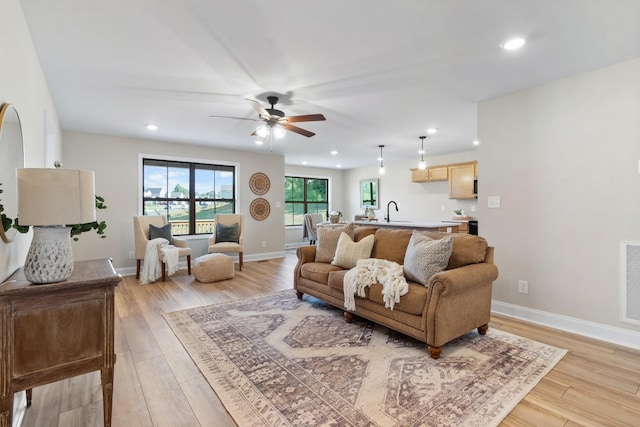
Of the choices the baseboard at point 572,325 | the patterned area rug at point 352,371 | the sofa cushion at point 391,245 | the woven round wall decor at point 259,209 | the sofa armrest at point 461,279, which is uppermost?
the woven round wall decor at point 259,209

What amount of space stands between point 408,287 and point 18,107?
2.97 m

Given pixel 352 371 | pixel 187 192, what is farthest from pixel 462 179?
pixel 187 192

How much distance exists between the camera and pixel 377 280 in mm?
2779

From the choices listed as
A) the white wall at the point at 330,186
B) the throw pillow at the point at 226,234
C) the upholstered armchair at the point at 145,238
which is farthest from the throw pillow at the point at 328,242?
the white wall at the point at 330,186

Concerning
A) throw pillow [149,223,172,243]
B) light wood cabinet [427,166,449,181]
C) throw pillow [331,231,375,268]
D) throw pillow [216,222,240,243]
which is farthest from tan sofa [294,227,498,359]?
light wood cabinet [427,166,449,181]

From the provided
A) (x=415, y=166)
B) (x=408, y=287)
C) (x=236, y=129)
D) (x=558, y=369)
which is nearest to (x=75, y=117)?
(x=236, y=129)

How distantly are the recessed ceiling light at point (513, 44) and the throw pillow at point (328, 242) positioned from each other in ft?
7.68

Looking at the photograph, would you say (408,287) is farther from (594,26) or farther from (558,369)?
(594,26)

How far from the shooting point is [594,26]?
2.10 meters

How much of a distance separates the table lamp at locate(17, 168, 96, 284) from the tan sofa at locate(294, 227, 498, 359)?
2223 millimetres

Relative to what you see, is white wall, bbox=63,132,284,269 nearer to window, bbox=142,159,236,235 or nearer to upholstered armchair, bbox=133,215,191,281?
window, bbox=142,159,236,235

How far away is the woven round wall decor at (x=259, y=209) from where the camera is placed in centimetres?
678

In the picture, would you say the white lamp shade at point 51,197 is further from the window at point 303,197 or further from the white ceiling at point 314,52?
the window at point 303,197

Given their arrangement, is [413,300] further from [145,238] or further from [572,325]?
[145,238]
